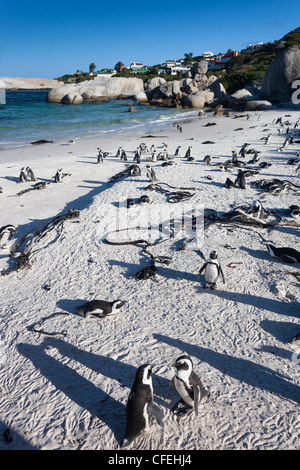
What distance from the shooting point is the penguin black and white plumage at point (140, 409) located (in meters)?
2.91

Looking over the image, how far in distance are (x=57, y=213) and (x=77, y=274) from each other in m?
3.59

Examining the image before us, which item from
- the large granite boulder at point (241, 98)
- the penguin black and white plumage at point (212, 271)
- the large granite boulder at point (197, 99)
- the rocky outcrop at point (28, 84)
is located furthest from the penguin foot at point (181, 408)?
the rocky outcrop at point (28, 84)

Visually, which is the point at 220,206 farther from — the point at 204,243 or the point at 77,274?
the point at 77,274

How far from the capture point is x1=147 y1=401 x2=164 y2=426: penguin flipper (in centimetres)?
303

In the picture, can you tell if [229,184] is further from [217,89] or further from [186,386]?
[217,89]

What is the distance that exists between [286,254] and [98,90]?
6679 cm

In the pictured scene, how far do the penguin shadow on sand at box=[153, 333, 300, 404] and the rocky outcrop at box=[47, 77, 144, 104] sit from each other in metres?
60.2

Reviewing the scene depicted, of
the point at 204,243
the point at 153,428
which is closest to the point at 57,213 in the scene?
the point at 204,243

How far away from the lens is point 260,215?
712 cm

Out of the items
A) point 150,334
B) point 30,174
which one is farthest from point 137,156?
point 150,334

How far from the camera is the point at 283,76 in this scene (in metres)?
39.0

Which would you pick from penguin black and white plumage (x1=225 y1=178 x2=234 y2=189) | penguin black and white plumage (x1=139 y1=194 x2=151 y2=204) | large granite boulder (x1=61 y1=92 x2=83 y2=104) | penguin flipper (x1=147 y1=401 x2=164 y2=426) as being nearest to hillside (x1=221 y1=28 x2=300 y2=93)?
large granite boulder (x1=61 y1=92 x2=83 y2=104)

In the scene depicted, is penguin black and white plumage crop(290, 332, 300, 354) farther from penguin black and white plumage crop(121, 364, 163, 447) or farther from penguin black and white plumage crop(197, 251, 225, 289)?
penguin black and white plumage crop(121, 364, 163, 447)

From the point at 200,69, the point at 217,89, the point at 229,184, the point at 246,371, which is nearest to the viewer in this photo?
the point at 246,371
